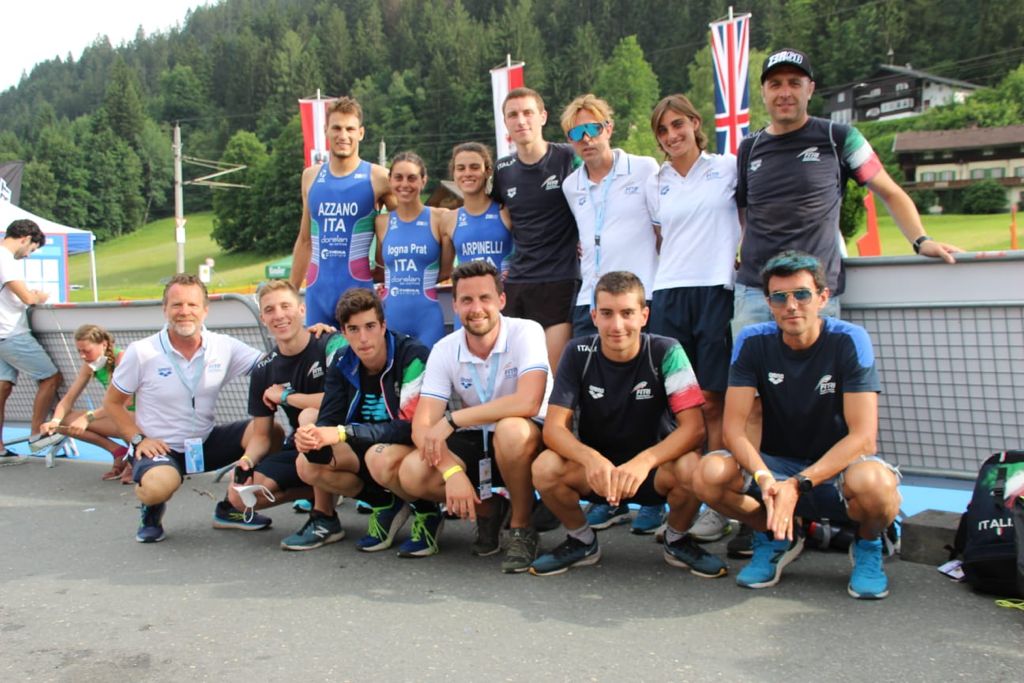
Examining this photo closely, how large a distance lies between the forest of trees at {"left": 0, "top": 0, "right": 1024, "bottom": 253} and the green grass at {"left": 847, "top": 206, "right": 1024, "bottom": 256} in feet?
60.5

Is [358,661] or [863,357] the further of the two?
[863,357]

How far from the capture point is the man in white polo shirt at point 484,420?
459cm

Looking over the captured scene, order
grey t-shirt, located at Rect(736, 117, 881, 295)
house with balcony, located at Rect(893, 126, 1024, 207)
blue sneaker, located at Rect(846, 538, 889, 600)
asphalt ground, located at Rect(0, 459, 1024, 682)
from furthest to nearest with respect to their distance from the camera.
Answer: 1. house with balcony, located at Rect(893, 126, 1024, 207)
2. grey t-shirt, located at Rect(736, 117, 881, 295)
3. blue sneaker, located at Rect(846, 538, 889, 600)
4. asphalt ground, located at Rect(0, 459, 1024, 682)

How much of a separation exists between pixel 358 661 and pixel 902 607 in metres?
2.17

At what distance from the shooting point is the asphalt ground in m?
3.33

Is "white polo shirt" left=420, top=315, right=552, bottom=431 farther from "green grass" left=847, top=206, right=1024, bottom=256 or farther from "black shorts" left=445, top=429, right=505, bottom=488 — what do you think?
"green grass" left=847, top=206, right=1024, bottom=256

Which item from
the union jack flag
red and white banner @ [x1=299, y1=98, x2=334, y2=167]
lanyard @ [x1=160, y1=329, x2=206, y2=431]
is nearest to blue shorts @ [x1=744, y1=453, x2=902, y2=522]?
lanyard @ [x1=160, y1=329, x2=206, y2=431]

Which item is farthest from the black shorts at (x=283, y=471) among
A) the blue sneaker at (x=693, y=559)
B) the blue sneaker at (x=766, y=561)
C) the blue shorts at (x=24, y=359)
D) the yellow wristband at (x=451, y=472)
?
the blue shorts at (x=24, y=359)

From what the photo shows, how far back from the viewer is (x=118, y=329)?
8352mm

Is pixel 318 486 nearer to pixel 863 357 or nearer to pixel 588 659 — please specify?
pixel 588 659

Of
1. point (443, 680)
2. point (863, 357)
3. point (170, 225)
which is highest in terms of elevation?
point (170, 225)

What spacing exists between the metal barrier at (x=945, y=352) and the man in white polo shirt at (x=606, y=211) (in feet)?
3.76

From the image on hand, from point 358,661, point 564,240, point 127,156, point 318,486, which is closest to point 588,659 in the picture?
point 358,661

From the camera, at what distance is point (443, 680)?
3.25 m
